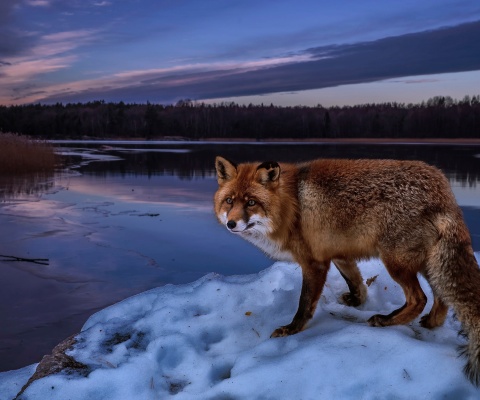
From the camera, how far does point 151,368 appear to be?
4328 mm

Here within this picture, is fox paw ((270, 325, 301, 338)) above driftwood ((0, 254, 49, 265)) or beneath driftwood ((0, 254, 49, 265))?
above

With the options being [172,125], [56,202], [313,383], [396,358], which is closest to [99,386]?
[313,383]

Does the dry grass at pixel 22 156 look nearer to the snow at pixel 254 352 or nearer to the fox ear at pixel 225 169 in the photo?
the snow at pixel 254 352

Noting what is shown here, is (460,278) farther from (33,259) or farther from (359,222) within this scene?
(33,259)

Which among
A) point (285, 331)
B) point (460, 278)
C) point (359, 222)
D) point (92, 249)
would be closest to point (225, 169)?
point (359, 222)

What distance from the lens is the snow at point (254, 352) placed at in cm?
369

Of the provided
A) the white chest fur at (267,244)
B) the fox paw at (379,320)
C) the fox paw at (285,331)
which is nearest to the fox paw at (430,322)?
the fox paw at (379,320)

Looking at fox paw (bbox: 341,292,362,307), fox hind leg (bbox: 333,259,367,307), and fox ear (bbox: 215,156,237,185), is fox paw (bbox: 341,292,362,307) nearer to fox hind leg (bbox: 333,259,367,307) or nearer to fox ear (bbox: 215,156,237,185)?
fox hind leg (bbox: 333,259,367,307)

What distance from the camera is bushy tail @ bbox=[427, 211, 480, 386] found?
3.60 metres

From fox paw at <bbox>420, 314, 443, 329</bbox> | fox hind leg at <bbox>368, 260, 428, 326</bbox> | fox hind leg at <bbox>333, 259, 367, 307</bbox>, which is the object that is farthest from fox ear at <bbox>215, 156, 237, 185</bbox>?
fox paw at <bbox>420, 314, 443, 329</bbox>

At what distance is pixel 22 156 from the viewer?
1016 inches

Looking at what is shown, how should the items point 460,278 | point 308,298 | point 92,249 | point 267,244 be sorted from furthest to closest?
point 92,249 → point 267,244 → point 308,298 → point 460,278

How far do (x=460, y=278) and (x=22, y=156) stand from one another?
2572 centimetres

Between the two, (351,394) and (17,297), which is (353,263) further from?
(17,297)
